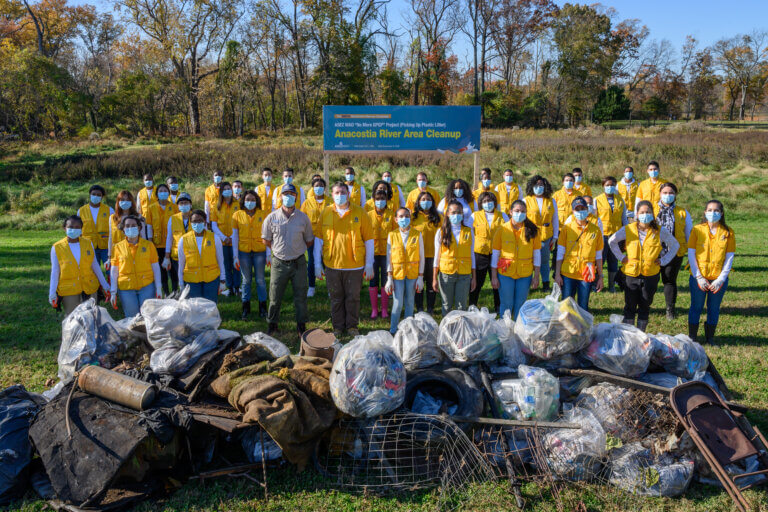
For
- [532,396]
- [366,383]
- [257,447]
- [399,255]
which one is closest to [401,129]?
[399,255]

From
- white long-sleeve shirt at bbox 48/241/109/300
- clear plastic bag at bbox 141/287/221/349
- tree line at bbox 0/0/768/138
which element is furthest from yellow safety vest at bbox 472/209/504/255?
tree line at bbox 0/0/768/138

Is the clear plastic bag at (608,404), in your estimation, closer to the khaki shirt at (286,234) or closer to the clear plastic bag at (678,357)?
the clear plastic bag at (678,357)

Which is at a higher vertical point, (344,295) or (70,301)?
(70,301)

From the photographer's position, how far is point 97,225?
26.8 feet

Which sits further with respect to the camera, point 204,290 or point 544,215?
point 544,215

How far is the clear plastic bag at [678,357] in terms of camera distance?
4.51m

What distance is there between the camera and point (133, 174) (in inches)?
826

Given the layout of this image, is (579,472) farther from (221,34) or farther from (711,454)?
(221,34)

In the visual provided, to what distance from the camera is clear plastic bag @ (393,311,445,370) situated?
4547 mm

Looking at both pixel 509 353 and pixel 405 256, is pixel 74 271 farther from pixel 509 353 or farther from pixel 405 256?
pixel 509 353

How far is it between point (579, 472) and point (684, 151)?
22.6m

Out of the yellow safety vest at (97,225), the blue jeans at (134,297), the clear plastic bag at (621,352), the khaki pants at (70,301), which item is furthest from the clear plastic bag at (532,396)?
the yellow safety vest at (97,225)

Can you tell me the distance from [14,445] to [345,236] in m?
3.93

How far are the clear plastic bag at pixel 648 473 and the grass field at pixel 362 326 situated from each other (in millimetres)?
72
